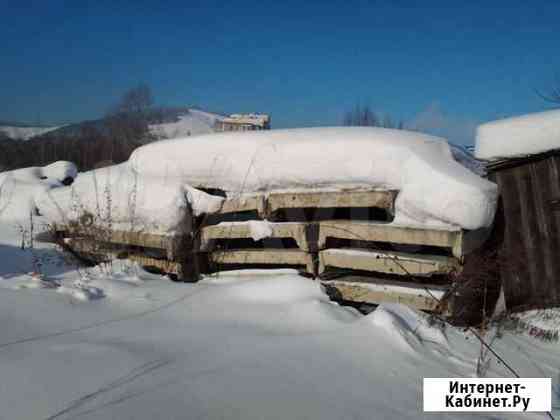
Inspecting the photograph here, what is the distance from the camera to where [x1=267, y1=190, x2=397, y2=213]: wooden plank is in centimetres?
276

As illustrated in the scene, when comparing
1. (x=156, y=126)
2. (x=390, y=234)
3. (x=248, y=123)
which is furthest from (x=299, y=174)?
(x=156, y=126)

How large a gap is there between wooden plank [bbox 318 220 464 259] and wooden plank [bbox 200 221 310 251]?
0.45 ft

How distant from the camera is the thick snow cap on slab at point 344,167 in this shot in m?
2.53

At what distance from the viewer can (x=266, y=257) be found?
3146 millimetres

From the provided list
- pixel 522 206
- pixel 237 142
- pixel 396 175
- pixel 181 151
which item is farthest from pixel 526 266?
pixel 181 151

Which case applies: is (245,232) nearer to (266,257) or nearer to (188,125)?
(266,257)

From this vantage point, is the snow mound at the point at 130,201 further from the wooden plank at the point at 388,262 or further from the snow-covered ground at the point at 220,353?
the wooden plank at the point at 388,262

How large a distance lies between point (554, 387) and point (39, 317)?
A: 7.81 ft

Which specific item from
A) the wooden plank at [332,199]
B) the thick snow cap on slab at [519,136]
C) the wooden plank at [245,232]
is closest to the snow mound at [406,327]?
the wooden plank at [332,199]

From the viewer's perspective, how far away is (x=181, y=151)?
3459 millimetres

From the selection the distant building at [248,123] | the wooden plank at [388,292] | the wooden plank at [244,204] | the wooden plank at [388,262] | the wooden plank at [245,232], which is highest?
the distant building at [248,123]

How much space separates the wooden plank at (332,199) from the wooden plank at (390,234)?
13 centimetres

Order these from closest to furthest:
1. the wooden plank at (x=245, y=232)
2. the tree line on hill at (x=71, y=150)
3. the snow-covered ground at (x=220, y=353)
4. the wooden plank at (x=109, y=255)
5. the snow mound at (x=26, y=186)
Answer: the snow-covered ground at (x=220, y=353) → the wooden plank at (x=245, y=232) → the wooden plank at (x=109, y=255) → the snow mound at (x=26, y=186) → the tree line on hill at (x=71, y=150)

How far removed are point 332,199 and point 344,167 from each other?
236 millimetres
